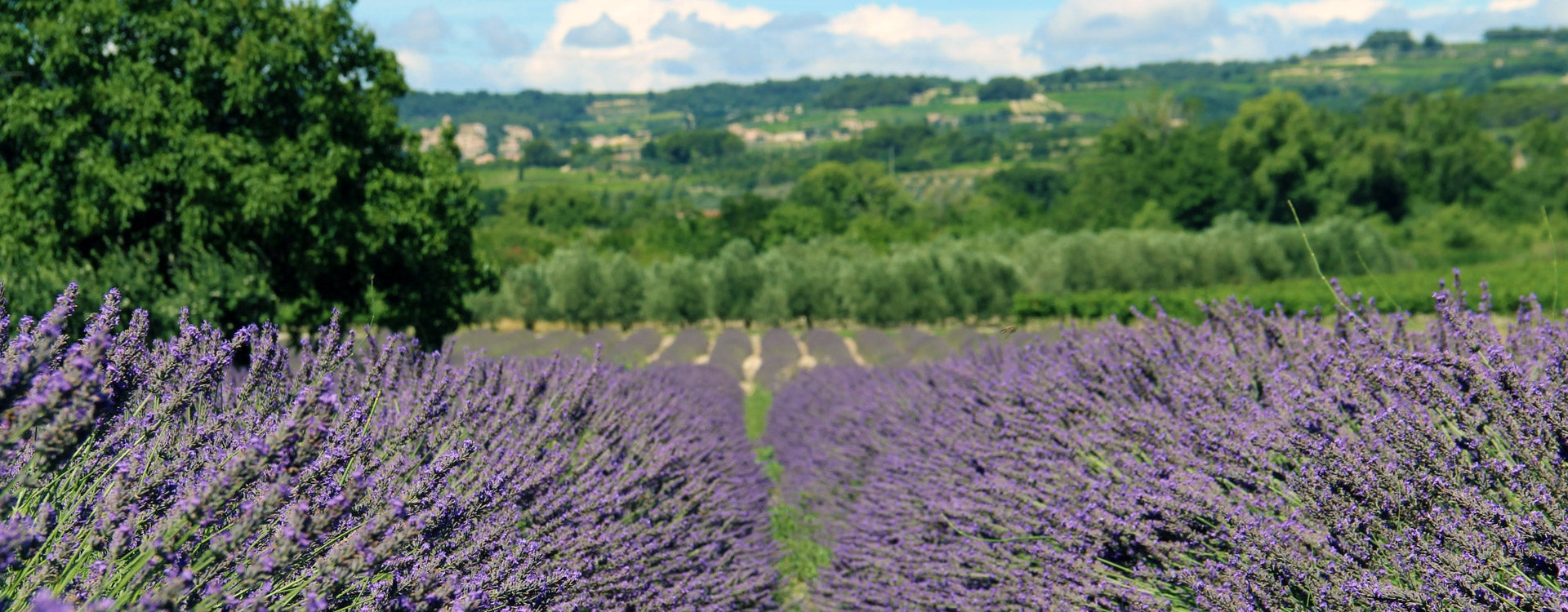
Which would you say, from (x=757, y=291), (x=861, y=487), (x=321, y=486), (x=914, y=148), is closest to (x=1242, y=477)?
(x=321, y=486)

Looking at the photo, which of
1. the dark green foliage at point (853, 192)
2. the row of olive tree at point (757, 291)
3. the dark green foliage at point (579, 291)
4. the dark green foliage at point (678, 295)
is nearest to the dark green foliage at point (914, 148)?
the dark green foliage at point (853, 192)

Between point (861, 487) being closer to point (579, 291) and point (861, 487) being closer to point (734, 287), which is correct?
point (579, 291)

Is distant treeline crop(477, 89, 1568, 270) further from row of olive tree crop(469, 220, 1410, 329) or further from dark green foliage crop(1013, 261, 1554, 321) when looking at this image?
dark green foliage crop(1013, 261, 1554, 321)

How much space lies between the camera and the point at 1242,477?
3.35 meters

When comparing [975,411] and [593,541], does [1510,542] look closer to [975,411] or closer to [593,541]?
[593,541]

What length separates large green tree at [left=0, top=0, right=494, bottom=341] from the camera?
409 inches

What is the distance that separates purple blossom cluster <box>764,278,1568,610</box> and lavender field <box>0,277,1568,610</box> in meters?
0.01

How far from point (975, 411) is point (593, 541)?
2.83 metres

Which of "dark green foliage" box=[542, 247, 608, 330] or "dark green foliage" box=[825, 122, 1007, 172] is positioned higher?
"dark green foliage" box=[542, 247, 608, 330]

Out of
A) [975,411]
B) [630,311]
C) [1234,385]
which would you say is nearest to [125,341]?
[1234,385]

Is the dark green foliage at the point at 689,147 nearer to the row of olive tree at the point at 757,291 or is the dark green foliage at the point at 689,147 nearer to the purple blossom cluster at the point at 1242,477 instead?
the row of olive tree at the point at 757,291

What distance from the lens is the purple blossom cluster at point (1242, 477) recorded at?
8.64 feet

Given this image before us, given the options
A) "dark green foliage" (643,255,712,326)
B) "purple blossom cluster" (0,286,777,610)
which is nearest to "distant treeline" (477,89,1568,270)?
"dark green foliage" (643,255,712,326)

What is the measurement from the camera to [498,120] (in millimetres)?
171000
